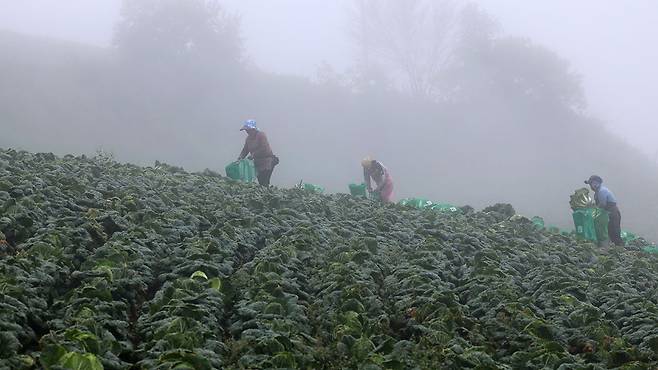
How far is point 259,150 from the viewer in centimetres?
1411

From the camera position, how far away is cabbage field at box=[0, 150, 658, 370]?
16.4 ft

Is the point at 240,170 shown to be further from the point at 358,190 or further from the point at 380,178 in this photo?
the point at 380,178

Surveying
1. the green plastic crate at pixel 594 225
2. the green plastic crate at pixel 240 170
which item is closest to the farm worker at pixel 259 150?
the green plastic crate at pixel 240 170

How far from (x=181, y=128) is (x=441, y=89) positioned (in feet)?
66.7

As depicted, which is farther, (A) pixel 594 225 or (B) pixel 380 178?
(B) pixel 380 178

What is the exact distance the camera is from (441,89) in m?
53.9

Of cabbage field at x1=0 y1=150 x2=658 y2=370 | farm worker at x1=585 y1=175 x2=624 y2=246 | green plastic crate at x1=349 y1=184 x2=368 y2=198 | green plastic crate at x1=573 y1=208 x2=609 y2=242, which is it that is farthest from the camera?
green plastic crate at x1=349 y1=184 x2=368 y2=198

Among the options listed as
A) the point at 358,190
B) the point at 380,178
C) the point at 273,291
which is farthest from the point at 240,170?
the point at 273,291

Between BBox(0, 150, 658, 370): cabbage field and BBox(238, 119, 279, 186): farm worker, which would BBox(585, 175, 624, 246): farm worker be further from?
BBox(238, 119, 279, 186): farm worker

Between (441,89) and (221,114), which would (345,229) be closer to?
(221,114)

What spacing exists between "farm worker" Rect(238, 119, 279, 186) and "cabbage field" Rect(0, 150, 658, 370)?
4.12 m

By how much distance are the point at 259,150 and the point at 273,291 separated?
26.8ft

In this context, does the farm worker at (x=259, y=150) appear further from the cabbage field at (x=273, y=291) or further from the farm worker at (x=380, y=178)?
the cabbage field at (x=273, y=291)

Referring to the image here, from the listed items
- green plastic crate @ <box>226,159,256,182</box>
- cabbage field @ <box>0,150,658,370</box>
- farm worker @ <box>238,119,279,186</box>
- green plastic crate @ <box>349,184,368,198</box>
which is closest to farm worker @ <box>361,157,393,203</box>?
green plastic crate @ <box>349,184,368,198</box>
